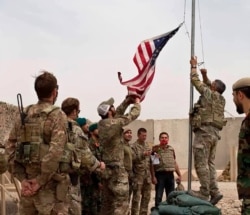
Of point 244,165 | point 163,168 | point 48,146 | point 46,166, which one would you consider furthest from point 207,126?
point 244,165

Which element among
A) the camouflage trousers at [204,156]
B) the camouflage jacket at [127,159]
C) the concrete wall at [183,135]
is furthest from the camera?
the concrete wall at [183,135]

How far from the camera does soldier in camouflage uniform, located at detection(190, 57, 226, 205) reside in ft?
29.2

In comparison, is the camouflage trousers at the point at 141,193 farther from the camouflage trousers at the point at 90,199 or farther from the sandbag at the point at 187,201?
the sandbag at the point at 187,201

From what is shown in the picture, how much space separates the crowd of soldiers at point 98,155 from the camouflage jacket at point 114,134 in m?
0.01

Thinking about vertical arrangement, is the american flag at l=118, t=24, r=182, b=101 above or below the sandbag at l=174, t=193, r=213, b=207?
above

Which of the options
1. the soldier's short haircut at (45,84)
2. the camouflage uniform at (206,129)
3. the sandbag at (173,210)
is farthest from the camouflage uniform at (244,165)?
the camouflage uniform at (206,129)

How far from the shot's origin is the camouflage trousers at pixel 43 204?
5055 mm

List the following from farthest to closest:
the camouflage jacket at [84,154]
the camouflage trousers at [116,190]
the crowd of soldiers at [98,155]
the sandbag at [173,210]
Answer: the camouflage trousers at [116,190], the camouflage jacket at [84,154], the sandbag at [173,210], the crowd of soldiers at [98,155]

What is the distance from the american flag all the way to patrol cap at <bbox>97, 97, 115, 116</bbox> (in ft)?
3.53

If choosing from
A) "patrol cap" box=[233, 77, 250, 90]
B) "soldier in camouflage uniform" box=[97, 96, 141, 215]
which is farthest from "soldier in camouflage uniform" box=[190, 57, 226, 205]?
"patrol cap" box=[233, 77, 250, 90]

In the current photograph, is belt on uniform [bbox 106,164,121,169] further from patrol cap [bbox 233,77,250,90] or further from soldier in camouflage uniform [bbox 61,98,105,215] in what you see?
patrol cap [bbox 233,77,250,90]

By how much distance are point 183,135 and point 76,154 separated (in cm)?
2518

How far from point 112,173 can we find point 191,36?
2.71 meters

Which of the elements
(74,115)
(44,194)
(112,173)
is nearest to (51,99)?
(44,194)
